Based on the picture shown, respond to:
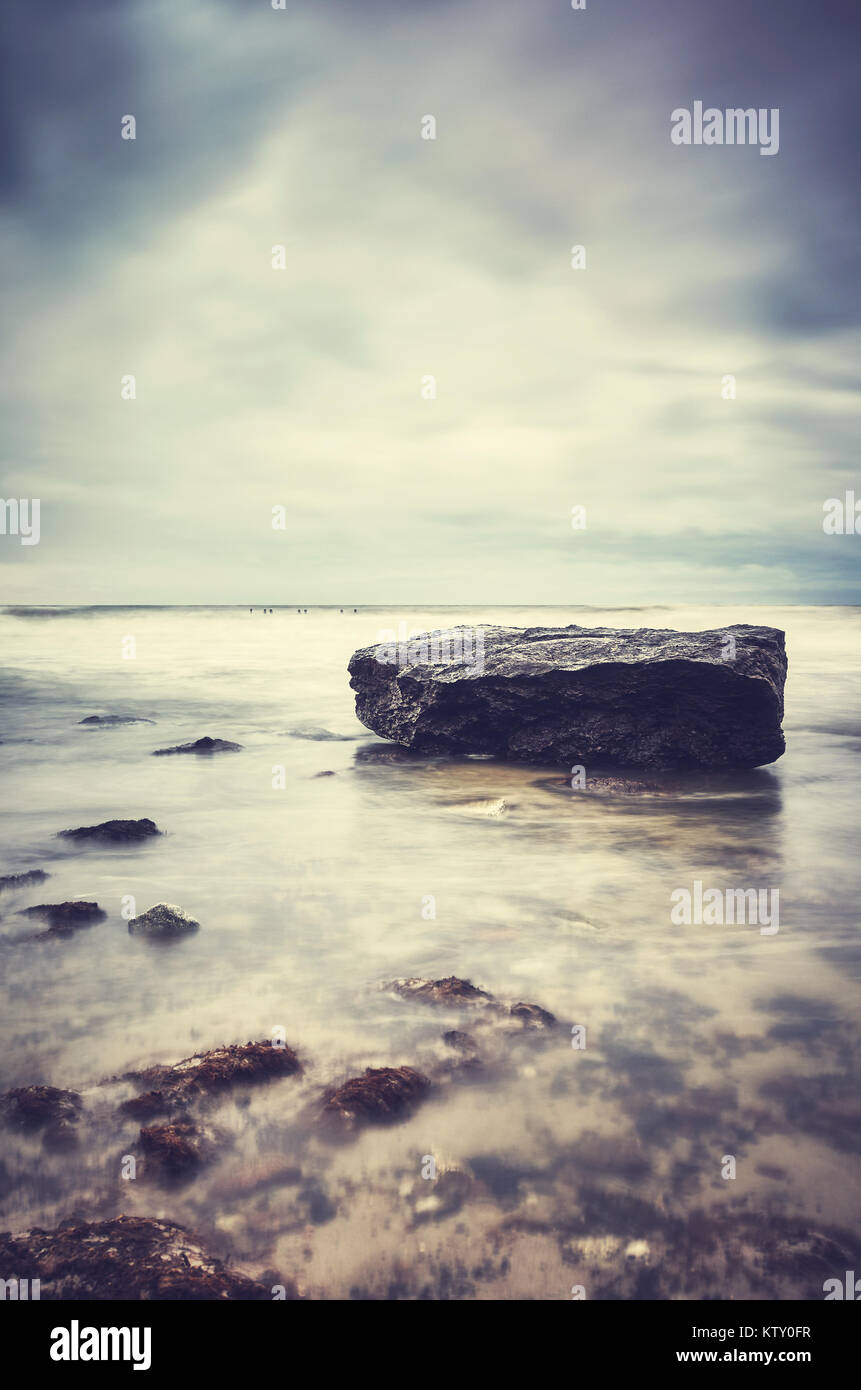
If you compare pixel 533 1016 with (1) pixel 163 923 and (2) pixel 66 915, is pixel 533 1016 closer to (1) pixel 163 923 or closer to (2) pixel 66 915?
(1) pixel 163 923

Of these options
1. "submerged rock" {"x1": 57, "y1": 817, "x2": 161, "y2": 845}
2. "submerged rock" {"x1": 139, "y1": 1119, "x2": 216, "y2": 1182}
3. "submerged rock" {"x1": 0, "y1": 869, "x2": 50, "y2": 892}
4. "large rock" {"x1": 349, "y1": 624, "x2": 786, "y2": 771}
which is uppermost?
"large rock" {"x1": 349, "y1": 624, "x2": 786, "y2": 771}

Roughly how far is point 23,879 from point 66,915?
4.17ft

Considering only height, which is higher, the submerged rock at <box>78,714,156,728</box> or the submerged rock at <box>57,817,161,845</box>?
the submerged rock at <box>78,714,156,728</box>

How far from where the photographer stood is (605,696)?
10930 mm

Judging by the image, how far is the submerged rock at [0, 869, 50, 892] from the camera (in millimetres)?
6741

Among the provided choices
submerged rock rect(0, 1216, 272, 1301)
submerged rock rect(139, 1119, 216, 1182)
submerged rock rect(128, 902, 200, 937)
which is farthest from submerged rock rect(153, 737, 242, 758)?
submerged rock rect(0, 1216, 272, 1301)

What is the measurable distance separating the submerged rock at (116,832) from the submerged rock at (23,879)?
1.01m

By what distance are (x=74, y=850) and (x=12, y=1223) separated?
17.1ft

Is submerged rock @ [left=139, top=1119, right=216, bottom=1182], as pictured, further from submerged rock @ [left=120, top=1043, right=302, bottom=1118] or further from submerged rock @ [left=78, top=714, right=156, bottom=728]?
submerged rock @ [left=78, top=714, right=156, bottom=728]

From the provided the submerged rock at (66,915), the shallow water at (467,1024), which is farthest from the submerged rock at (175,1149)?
the submerged rock at (66,915)

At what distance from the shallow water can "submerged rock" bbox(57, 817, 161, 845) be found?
0.29 metres

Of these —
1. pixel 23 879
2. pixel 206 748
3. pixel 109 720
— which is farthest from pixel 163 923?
pixel 109 720
